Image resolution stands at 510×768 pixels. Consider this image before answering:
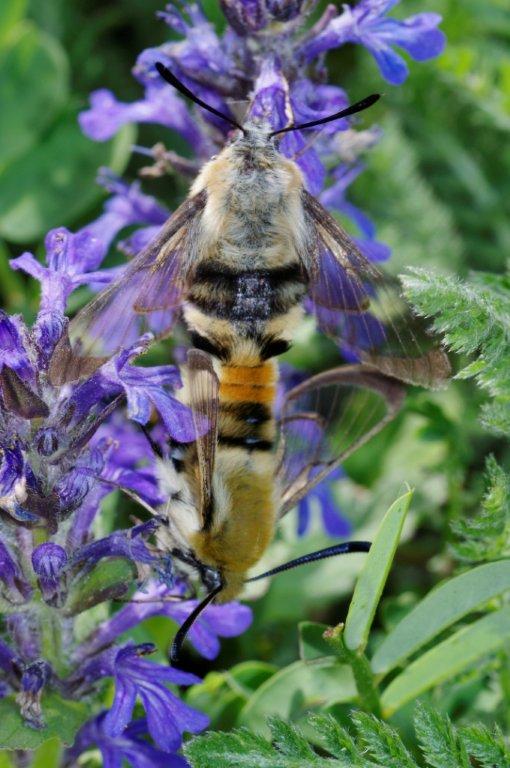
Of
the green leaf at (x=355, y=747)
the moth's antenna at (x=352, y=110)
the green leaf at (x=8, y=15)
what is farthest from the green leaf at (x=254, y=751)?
the green leaf at (x=8, y=15)

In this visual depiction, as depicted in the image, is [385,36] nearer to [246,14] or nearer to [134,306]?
[246,14]

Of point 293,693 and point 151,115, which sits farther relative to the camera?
point 151,115

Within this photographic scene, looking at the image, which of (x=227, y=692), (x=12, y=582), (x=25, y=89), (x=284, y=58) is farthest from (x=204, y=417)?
(x=25, y=89)

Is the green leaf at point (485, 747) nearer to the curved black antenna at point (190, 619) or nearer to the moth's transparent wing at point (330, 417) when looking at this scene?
the curved black antenna at point (190, 619)

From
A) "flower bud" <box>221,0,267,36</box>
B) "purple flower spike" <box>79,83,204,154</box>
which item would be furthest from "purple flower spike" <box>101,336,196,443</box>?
"purple flower spike" <box>79,83,204,154</box>

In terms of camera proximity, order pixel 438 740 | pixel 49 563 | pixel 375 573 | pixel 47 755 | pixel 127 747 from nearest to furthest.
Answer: pixel 438 740 < pixel 375 573 < pixel 49 563 < pixel 47 755 < pixel 127 747

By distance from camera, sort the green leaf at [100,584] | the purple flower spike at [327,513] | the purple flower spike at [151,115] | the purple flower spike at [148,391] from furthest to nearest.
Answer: the purple flower spike at [327,513]
the purple flower spike at [151,115]
the green leaf at [100,584]
the purple flower spike at [148,391]

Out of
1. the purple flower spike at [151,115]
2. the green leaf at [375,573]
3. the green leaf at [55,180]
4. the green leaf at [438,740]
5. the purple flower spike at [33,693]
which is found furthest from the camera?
the green leaf at [55,180]
